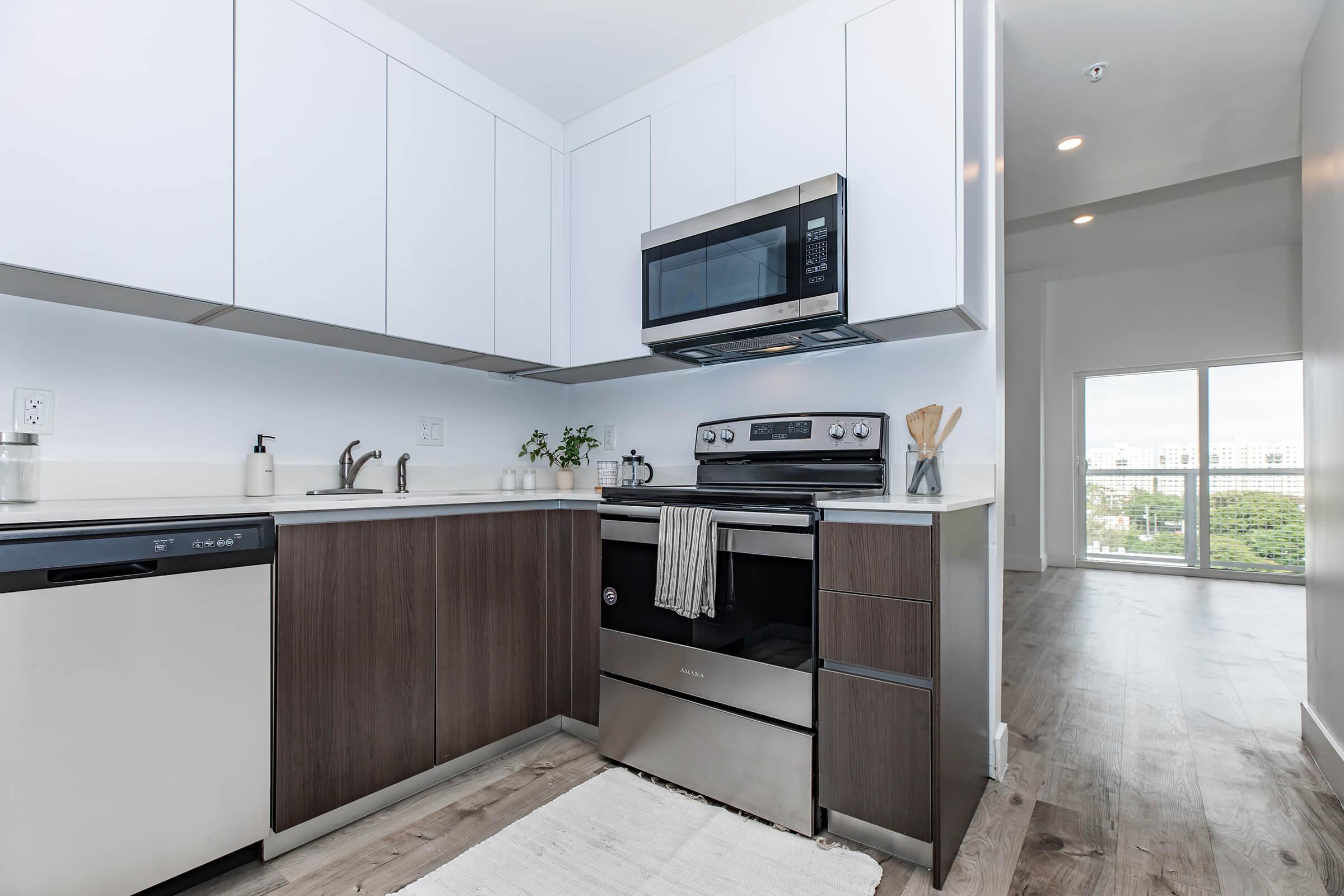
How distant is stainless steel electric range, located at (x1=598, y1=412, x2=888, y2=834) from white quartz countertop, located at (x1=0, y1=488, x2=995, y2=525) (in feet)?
0.64

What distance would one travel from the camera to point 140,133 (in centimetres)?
160

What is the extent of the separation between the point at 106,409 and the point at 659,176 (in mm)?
1946

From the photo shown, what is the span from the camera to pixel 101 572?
1.31m

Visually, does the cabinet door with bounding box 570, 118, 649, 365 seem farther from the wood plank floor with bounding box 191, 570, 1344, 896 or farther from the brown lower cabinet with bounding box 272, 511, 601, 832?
the wood plank floor with bounding box 191, 570, 1344, 896

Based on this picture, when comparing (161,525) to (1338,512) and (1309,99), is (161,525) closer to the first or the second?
(1338,512)

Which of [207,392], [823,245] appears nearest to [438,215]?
[207,392]

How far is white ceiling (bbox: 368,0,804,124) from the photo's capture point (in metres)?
2.12

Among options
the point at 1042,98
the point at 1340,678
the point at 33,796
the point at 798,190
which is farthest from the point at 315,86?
the point at 1340,678

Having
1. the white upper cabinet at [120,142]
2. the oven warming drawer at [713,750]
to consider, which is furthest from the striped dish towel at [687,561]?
the white upper cabinet at [120,142]

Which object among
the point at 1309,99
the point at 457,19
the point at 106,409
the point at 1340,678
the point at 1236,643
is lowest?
the point at 1236,643

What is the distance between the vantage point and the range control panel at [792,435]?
2.22 m

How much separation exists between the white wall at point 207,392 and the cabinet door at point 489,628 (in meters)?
0.64

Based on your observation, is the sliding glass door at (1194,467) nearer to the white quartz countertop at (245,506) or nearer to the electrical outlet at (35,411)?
the white quartz countertop at (245,506)

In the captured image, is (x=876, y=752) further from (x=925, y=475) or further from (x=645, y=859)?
(x=925, y=475)
